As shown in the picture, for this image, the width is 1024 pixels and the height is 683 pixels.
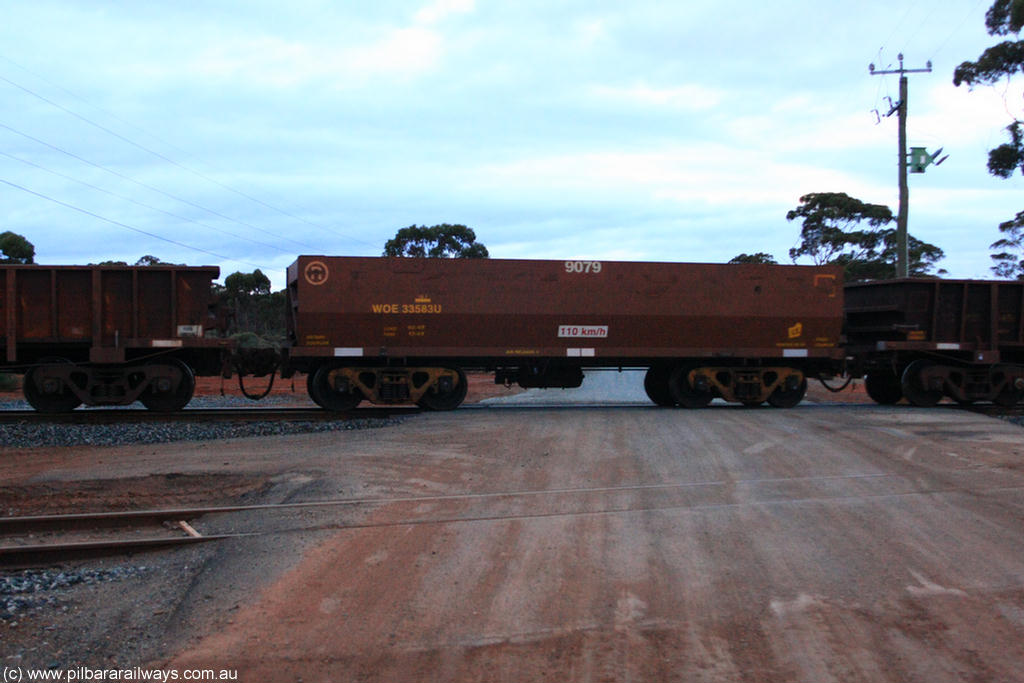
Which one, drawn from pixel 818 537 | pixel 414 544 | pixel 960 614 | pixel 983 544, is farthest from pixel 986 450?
pixel 414 544

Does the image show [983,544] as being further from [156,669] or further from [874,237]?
[874,237]

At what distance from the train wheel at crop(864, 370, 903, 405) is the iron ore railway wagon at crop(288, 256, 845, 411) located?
1.84 m

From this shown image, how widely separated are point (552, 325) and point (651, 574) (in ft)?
33.9

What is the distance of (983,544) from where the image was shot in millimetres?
6348

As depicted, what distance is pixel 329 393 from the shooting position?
15.4 metres

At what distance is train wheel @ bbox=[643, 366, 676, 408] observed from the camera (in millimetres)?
17203

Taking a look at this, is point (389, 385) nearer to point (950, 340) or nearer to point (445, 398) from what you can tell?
point (445, 398)

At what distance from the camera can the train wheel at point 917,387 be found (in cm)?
1675

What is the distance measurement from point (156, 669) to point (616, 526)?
145 inches

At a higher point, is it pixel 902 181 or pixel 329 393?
pixel 902 181

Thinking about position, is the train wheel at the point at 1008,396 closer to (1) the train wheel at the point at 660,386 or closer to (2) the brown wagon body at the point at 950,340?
(2) the brown wagon body at the point at 950,340

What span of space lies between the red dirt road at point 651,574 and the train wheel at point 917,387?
7374 mm

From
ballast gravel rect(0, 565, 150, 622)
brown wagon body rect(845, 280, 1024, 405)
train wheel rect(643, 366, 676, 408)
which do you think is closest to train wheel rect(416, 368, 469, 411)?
train wheel rect(643, 366, 676, 408)

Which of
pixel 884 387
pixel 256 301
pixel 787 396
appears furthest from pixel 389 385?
pixel 256 301
